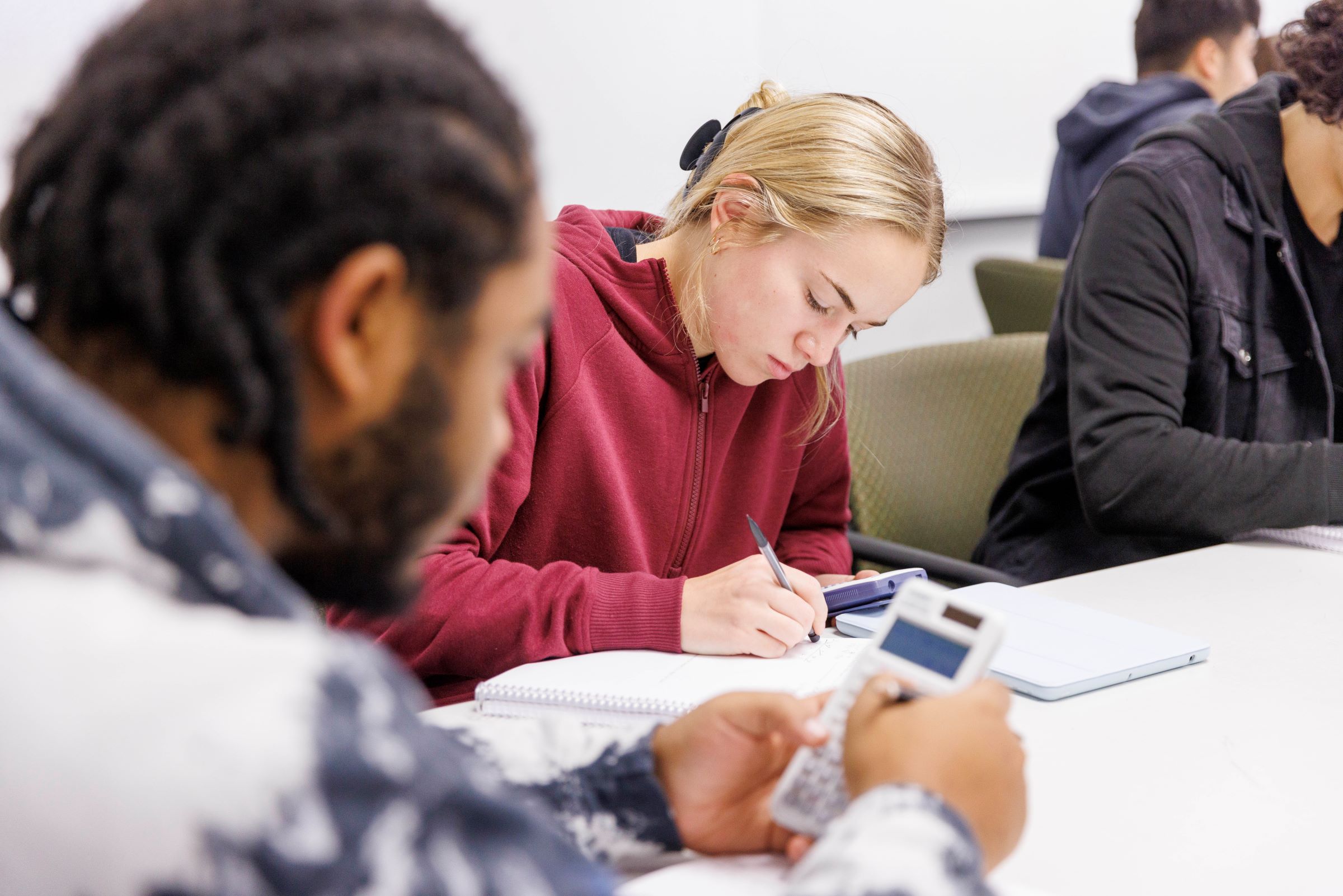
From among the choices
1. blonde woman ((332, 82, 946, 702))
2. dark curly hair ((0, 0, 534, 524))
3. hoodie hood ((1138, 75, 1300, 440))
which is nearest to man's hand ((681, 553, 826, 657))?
blonde woman ((332, 82, 946, 702))

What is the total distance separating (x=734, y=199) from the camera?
1.28m

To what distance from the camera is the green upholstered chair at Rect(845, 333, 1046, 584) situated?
179cm

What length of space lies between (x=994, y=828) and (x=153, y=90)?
0.52 meters

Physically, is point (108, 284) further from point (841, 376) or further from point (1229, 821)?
point (841, 376)

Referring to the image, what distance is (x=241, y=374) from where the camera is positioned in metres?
0.43

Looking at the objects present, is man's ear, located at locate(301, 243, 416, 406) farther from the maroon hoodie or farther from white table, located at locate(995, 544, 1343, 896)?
the maroon hoodie

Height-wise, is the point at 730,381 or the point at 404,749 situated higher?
the point at 404,749

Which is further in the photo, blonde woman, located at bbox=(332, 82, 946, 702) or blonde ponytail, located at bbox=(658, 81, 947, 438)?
blonde ponytail, located at bbox=(658, 81, 947, 438)

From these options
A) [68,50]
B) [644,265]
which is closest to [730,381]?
[644,265]

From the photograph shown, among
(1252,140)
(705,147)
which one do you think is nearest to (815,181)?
(705,147)

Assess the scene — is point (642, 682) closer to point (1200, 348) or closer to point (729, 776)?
point (729, 776)

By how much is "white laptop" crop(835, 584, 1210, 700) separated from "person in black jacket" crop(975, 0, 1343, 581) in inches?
14.9

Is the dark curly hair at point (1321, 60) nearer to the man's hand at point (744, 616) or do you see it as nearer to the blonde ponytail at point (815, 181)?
the blonde ponytail at point (815, 181)

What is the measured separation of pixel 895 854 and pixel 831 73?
3.00 meters
